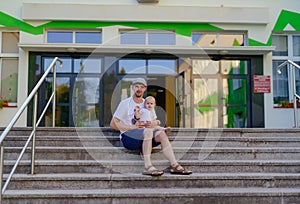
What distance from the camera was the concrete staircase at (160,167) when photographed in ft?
9.57

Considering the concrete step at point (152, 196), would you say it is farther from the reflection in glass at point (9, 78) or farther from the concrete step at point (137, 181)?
the reflection in glass at point (9, 78)

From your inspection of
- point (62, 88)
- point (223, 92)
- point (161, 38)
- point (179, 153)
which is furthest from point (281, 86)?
point (179, 153)

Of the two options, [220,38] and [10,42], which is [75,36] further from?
[220,38]

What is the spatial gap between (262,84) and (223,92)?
3.00 feet

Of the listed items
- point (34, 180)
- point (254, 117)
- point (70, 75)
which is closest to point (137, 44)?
point (70, 75)

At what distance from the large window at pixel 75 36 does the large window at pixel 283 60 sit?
4.26 m

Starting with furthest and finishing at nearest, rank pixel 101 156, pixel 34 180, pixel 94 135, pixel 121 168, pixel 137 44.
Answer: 1. pixel 137 44
2. pixel 94 135
3. pixel 101 156
4. pixel 121 168
5. pixel 34 180

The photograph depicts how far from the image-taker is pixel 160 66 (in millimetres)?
7980

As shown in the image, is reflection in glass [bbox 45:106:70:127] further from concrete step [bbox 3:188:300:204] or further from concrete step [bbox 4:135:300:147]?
concrete step [bbox 3:188:300:204]

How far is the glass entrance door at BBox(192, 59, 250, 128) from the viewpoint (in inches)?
315

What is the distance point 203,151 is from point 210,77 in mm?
4627

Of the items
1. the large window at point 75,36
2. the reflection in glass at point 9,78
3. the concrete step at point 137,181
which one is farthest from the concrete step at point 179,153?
the large window at point 75,36

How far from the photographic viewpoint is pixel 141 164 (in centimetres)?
335

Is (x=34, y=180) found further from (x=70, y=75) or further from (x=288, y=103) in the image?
→ (x=288, y=103)
